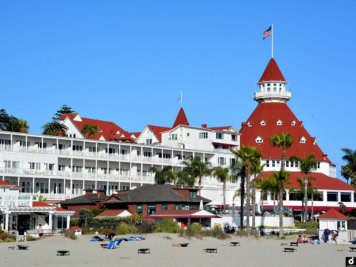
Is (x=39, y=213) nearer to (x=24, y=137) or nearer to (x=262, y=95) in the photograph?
(x=24, y=137)

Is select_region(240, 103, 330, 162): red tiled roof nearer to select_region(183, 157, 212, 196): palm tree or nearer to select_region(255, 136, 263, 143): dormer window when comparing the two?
select_region(255, 136, 263, 143): dormer window

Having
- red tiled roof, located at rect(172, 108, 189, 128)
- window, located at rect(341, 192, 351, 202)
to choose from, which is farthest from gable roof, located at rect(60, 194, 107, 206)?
red tiled roof, located at rect(172, 108, 189, 128)

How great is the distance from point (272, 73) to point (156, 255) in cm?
9957

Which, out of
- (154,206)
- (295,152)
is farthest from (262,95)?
(154,206)

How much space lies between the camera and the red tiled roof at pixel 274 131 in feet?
404

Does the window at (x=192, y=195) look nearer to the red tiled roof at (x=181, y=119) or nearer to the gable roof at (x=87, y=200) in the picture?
the gable roof at (x=87, y=200)

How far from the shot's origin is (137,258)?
127ft

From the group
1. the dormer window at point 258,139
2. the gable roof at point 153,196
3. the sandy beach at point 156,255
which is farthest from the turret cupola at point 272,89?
the sandy beach at point 156,255

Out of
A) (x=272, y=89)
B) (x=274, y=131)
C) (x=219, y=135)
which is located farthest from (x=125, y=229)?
(x=272, y=89)

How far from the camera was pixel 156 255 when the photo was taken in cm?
4144

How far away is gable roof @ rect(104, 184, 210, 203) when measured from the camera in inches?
2977

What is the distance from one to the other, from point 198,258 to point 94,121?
273 ft

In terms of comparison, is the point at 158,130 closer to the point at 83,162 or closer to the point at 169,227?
the point at 83,162

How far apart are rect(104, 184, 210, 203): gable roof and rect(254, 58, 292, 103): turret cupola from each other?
190 feet
